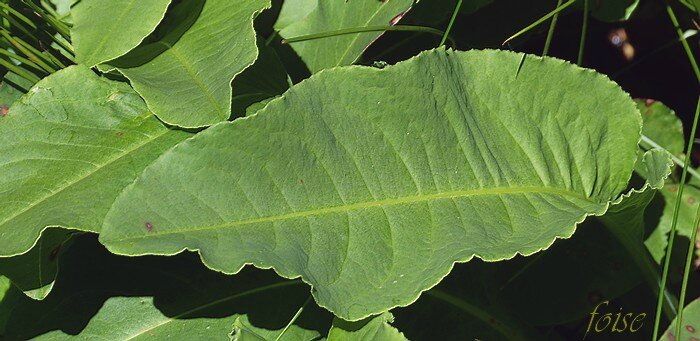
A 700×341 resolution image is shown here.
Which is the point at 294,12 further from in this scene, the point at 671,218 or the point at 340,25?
the point at 671,218

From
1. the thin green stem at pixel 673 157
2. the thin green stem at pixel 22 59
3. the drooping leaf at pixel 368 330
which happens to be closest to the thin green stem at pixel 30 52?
the thin green stem at pixel 22 59

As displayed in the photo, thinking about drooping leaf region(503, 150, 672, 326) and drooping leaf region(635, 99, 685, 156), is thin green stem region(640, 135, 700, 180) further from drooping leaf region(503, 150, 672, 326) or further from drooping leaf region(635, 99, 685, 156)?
drooping leaf region(503, 150, 672, 326)

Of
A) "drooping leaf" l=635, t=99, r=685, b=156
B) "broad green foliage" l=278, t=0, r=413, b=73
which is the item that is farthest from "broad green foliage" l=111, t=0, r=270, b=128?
"drooping leaf" l=635, t=99, r=685, b=156

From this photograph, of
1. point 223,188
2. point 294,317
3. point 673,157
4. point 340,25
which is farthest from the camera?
point 673,157

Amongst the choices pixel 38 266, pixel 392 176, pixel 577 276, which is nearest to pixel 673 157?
pixel 577 276

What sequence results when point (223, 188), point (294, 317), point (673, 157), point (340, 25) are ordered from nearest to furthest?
point (223, 188) → point (294, 317) → point (340, 25) → point (673, 157)

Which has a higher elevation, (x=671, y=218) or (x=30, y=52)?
(x=30, y=52)

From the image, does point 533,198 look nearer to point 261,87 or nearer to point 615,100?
point 615,100
